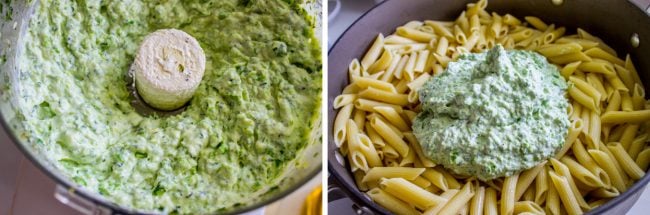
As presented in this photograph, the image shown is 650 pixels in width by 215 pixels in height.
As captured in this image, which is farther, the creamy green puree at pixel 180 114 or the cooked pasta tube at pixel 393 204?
the cooked pasta tube at pixel 393 204

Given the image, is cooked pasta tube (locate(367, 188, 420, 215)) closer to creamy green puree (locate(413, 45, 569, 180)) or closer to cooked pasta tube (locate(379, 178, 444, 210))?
cooked pasta tube (locate(379, 178, 444, 210))

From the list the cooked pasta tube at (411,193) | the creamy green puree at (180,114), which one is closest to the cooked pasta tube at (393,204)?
the cooked pasta tube at (411,193)

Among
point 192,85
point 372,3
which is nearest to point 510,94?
point 372,3

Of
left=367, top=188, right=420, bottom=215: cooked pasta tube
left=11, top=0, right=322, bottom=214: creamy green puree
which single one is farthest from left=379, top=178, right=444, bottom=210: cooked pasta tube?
left=11, top=0, right=322, bottom=214: creamy green puree

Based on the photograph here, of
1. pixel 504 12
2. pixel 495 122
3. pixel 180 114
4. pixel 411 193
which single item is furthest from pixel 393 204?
pixel 504 12

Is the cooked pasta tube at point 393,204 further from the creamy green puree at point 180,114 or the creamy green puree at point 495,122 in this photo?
the creamy green puree at point 180,114
